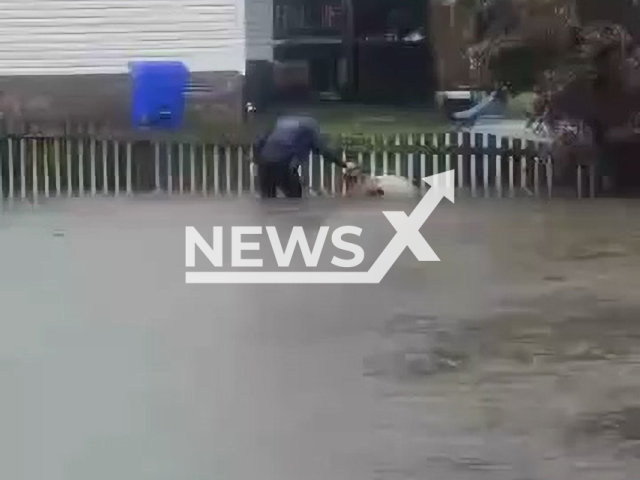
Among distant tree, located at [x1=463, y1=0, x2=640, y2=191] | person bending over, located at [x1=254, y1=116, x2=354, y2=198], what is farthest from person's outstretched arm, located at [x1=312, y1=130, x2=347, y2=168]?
distant tree, located at [x1=463, y1=0, x2=640, y2=191]

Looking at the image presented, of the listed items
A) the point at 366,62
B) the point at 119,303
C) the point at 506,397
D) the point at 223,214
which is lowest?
the point at 506,397

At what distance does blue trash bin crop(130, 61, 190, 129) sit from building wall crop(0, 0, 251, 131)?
0.01m

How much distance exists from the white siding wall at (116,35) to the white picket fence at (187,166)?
0.39ft

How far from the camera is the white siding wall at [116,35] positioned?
1228mm

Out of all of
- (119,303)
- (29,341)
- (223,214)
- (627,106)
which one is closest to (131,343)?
(119,303)

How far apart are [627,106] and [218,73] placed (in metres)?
0.64

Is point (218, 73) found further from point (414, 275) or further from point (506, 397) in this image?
point (506, 397)

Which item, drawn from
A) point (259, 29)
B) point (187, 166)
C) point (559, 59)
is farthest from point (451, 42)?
point (187, 166)

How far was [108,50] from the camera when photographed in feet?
4.05

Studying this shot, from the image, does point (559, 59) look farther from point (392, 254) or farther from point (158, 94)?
point (158, 94)

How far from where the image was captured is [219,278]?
4.39ft

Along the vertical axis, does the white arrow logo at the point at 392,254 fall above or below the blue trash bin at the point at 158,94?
below

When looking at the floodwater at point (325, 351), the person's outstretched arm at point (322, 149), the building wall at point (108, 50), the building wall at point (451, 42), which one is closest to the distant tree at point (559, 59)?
the building wall at point (451, 42)

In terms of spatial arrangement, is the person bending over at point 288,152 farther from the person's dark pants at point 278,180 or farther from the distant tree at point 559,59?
the distant tree at point 559,59
